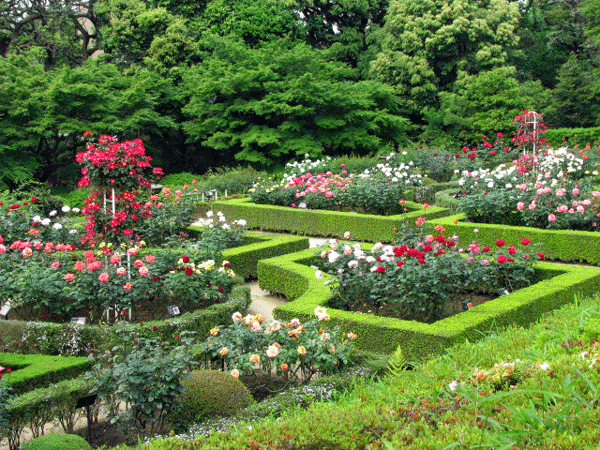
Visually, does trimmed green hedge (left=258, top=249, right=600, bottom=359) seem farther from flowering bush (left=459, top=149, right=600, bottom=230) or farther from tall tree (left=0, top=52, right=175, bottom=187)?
tall tree (left=0, top=52, right=175, bottom=187)

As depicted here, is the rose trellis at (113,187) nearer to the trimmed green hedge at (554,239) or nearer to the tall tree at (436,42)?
the trimmed green hedge at (554,239)

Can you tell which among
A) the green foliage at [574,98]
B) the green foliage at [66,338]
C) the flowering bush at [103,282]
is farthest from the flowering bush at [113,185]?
the green foliage at [574,98]

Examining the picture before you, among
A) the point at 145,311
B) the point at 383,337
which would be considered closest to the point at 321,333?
the point at 383,337

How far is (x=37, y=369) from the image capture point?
5.04m

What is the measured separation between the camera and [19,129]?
61.1ft

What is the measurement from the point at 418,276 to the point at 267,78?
1682 centimetres

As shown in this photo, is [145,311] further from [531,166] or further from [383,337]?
[531,166]

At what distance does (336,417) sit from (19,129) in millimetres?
18248

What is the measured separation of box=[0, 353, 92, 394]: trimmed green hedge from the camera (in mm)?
4840

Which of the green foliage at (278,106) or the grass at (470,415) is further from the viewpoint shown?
the green foliage at (278,106)

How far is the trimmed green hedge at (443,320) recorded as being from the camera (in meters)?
5.26

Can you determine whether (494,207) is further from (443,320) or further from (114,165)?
(114,165)

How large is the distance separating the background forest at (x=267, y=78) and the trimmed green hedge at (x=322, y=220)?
7.29 meters

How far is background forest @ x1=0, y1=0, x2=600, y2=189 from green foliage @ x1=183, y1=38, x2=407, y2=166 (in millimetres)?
66
